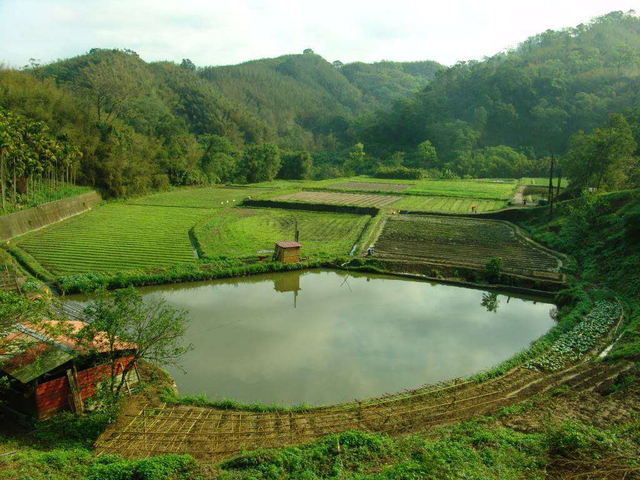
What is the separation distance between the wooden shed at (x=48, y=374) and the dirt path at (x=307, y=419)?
1.46 m

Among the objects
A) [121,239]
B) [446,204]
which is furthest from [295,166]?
[121,239]

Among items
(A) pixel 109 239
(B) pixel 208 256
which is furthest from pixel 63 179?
(B) pixel 208 256

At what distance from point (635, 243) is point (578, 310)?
22.3 feet

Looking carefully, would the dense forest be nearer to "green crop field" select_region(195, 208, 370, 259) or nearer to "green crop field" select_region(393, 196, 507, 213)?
"green crop field" select_region(393, 196, 507, 213)

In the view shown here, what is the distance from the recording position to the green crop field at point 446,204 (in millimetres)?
37906

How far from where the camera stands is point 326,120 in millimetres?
109438

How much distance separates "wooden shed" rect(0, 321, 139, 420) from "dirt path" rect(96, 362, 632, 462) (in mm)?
1459

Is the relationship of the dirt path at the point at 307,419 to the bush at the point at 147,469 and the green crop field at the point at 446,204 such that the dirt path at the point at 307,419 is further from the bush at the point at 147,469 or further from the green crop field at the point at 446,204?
the green crop field at the point at 446,204

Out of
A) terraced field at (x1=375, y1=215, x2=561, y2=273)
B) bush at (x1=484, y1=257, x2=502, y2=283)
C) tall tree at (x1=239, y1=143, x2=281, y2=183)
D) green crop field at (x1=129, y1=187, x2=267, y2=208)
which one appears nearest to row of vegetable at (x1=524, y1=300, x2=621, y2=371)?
bush at (x1=484, y1=257, x2=502, y2=283)

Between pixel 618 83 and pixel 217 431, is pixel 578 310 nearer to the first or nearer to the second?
pixel 217 431

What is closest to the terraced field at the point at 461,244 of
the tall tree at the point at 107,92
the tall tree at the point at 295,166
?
the tall tree at the point at 107,92

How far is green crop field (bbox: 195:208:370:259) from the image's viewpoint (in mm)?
25609

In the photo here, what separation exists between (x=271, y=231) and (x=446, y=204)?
59.9 ft

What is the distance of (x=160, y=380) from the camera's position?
40.7 feet
